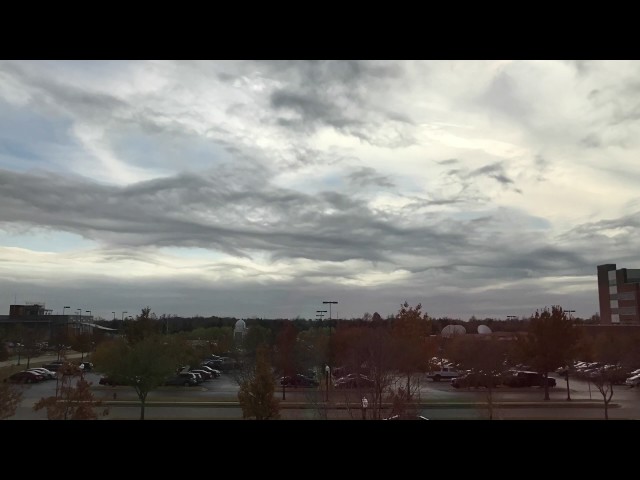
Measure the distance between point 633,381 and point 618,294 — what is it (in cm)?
196

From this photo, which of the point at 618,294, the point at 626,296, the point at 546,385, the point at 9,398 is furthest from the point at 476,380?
the point at 9,398

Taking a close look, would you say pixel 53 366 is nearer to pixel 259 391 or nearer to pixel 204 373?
pixel 204 373

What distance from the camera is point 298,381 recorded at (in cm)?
868

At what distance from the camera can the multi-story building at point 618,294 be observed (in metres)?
5.73

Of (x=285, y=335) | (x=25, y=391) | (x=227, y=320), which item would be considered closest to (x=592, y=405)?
(x=285, y=335)

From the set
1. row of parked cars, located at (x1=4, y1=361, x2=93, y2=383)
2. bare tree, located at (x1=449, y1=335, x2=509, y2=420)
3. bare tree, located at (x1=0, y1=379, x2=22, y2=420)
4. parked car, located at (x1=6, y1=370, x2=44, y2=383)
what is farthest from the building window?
parked car, located at (x1=6, y1=370, x2=44, y2=383)

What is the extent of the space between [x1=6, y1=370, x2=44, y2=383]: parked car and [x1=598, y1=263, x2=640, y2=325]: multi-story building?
8097mm

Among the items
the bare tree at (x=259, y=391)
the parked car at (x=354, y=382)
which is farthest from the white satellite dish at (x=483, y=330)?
the bare tree at (x=259, y=391)

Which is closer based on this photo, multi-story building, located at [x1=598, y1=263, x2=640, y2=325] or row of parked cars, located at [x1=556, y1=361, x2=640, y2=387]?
multi-story building, located at [x1=598, y1=263, x2=640, y2=325]

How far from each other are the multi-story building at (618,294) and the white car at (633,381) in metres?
1.31

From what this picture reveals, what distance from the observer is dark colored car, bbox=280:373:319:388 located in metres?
8.47

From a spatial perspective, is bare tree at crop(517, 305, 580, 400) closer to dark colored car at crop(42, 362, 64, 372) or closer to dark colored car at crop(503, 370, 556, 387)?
dark colored car at crop(503, 370, 556, 387)

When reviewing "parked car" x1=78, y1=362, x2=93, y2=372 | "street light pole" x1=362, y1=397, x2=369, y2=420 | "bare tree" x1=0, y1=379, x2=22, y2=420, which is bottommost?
"street light pole" x1=362, y1=397, x2=369, y2=420
